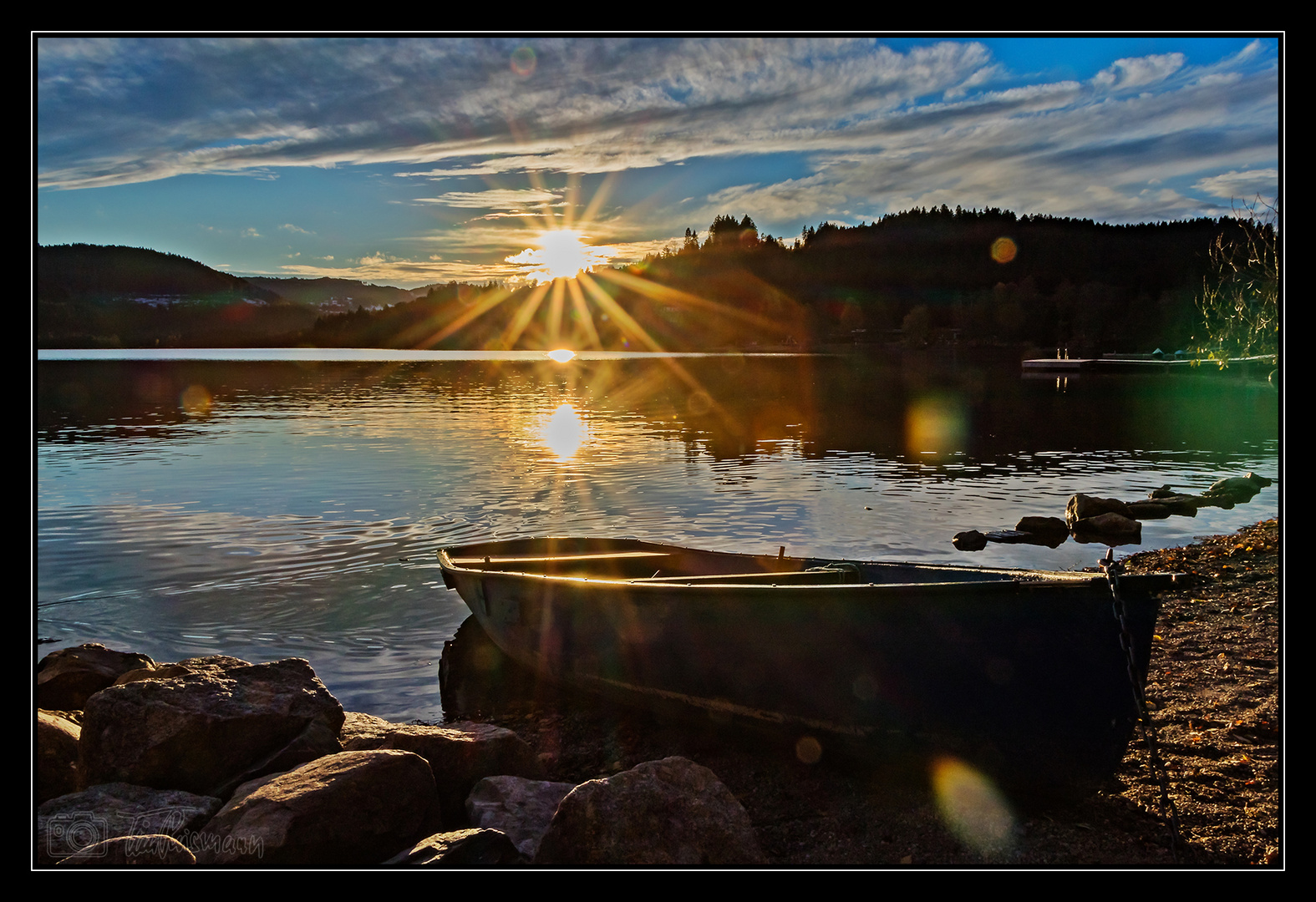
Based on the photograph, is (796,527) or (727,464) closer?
(796,527)

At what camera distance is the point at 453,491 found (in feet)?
87.0

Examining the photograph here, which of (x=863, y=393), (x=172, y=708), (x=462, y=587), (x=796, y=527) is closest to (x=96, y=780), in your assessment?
(x=172, y=708)

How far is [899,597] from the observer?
7.31 meters

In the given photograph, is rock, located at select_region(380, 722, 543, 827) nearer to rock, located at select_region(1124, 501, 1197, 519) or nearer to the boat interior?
the boat interior

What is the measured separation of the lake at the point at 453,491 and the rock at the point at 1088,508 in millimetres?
977

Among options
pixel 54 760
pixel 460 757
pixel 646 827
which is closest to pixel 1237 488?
pixel 646 827

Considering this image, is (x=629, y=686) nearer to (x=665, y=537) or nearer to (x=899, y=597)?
(x=899, y=597)

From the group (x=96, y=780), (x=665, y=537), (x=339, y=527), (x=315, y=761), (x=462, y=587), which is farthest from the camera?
(x=339, y=527)

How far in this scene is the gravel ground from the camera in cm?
641

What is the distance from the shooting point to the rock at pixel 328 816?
5.84 meters

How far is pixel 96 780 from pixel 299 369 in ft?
465

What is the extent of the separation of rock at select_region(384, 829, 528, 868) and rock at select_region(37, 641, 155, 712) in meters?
5.57

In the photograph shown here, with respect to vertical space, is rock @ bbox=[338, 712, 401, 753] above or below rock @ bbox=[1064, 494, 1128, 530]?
below

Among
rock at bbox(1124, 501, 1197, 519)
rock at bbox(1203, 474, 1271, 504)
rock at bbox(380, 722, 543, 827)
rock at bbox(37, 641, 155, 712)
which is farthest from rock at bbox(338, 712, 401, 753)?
rock at bbox(1203, 474, 1271, 504)
